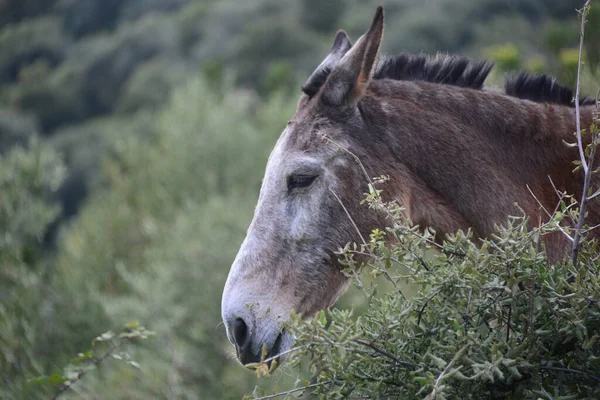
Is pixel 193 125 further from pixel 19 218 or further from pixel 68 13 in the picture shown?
pixel 68 13

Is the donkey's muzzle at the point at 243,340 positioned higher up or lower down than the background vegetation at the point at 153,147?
higher up

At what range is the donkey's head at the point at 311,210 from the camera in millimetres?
3383

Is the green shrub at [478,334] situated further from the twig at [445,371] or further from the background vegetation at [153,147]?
the background vegetation at [153,147]

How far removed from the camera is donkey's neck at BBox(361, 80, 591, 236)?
3.49 meters

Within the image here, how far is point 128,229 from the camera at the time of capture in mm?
28141

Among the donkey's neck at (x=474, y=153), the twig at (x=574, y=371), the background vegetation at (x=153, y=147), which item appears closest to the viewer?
the twig at (x=574, y=371)

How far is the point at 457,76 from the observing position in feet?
13.0

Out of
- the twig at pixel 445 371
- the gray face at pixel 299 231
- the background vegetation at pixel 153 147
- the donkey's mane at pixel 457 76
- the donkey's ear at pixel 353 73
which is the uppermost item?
the donkey's ear at pixel 353 73

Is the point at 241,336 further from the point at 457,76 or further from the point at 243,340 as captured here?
the point at 457,76

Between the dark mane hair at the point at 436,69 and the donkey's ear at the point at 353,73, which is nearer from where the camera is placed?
the donkey's ear at the point at 353,73

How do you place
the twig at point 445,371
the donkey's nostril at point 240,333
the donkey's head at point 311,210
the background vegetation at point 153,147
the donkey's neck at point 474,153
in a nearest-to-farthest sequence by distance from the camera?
the twig at point 445,371 → the donkey's nostril at point 240,333 → the donkey's head at point 311,210 → the donkey's neck at point 474,153 → the background vegetation at point 153,147

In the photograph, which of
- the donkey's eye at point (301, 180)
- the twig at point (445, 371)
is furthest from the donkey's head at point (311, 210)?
the twig at point (445, 371)

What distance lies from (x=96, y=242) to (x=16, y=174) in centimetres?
1113

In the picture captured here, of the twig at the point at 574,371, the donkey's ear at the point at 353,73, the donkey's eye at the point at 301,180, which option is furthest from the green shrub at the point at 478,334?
the donkey's ear at the point at 353,73
